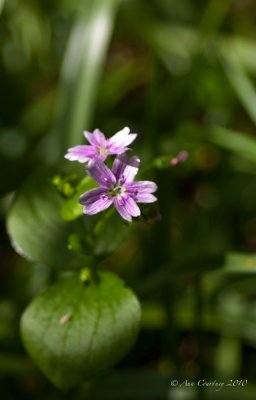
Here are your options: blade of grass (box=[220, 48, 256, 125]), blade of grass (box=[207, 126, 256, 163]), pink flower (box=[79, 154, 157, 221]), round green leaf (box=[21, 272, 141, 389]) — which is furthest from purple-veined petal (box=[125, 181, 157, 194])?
blade of grass (box=[220, 48, 256, 125])

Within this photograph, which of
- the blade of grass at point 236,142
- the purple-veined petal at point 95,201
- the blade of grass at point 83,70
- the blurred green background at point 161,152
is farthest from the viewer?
the blade of grass at point 83,70

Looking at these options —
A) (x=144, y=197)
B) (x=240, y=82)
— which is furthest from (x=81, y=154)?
(x=240, y=82)

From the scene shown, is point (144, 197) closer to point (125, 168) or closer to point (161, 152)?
point (125, 168)

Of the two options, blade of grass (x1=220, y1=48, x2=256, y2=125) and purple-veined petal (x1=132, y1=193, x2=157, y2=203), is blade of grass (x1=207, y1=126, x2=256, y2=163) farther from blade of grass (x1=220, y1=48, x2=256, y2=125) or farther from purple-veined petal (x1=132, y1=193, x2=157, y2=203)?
purple-veined petal (x1=132, y1=193, x2=157, y2=203)

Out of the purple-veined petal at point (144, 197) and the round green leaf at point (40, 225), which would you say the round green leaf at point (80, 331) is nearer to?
the round green leaf at point (40, 225)

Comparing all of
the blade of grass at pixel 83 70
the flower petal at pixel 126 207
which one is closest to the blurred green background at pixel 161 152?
the blade of grass at pixel 83 70

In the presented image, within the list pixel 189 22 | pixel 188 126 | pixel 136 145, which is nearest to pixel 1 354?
pixel 136 145

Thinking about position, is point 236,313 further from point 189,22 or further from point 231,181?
point 189,22
